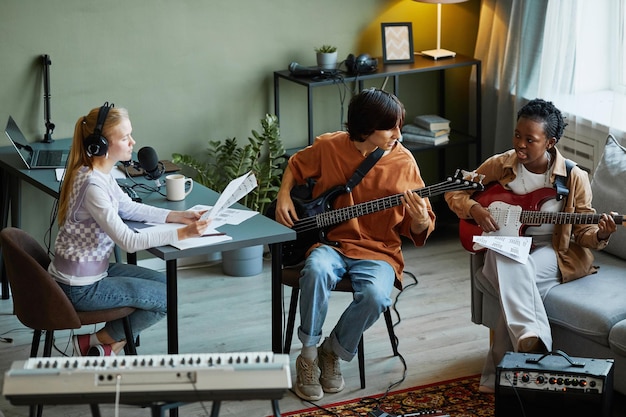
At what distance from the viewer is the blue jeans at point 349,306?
345 centimetres

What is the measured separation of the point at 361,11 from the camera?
5.05 meters

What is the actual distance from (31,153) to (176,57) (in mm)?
890

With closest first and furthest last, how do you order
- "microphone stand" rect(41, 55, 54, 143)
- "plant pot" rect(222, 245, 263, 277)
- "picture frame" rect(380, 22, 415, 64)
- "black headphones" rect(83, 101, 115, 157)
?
"black headphones" rect(83, 101, 115, 157) < "microphone stand" rect(41, 55, 54, 143) < "plant pot" rect(222, 245, 263, 277) < "picture frame" rect(380, 22, 415, 64)

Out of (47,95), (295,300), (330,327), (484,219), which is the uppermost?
(47,95)

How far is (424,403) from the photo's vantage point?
11.5ft

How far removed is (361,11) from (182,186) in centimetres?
182

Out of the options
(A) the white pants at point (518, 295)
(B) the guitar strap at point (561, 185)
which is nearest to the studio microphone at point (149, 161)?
(A) the white pants at point (518, 295)

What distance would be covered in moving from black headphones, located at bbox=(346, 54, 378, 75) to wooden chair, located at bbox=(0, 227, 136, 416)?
1.99m

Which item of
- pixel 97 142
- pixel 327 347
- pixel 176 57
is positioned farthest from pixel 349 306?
pixel 176 57

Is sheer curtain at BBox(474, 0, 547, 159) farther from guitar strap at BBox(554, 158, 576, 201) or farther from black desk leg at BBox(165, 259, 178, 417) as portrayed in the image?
black desk leg at BBox(165, 259, 178, 417)

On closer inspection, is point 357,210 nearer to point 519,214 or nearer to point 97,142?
point 519,214

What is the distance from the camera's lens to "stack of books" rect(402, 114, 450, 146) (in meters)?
5.07

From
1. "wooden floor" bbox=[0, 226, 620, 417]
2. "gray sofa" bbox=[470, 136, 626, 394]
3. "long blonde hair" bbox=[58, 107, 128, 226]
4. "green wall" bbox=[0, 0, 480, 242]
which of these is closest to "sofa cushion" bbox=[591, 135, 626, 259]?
"gray sofa" bbox=[470, 136, 626, 394]

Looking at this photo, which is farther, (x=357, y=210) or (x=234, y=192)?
(x=357, y=210)
